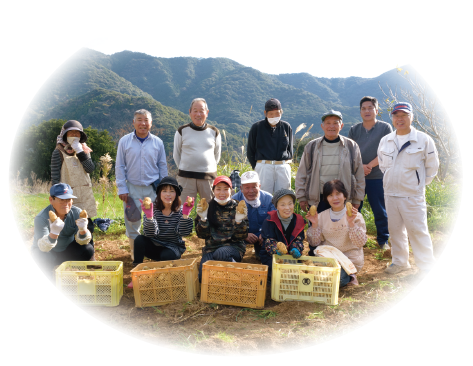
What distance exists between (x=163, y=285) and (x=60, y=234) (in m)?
1.42

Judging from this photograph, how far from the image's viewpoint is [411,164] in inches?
160

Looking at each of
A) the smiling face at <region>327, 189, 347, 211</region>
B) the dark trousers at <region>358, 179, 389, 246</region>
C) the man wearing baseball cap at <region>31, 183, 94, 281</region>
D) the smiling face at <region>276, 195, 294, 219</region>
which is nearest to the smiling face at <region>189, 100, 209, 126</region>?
the smiling face at <region>276, 195, 294, 219</region>

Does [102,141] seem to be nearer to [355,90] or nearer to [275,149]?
[275,149]

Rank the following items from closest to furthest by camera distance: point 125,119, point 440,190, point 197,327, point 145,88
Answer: point 197,327, point 440,190, point 125,119, point 145,88

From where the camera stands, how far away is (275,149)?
5.00 metres

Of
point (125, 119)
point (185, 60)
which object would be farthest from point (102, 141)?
point (185, 60)

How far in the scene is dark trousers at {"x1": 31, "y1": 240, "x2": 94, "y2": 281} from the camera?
156 inches

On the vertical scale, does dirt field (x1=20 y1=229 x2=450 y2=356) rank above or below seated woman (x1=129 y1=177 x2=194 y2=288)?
below

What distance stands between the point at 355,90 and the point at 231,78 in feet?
76.7

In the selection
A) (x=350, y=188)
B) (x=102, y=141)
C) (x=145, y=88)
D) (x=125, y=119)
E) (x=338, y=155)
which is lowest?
(x=350, y=188)

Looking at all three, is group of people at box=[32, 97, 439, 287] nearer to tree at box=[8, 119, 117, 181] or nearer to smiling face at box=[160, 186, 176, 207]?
smiling face at box=[160, 186, 176, 207]

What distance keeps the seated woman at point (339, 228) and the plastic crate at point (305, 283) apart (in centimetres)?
56

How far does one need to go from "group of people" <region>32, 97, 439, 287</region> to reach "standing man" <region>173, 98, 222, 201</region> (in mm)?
41

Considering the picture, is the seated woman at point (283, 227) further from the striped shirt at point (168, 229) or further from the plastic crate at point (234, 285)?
the striped shirt at point (168, 229)
